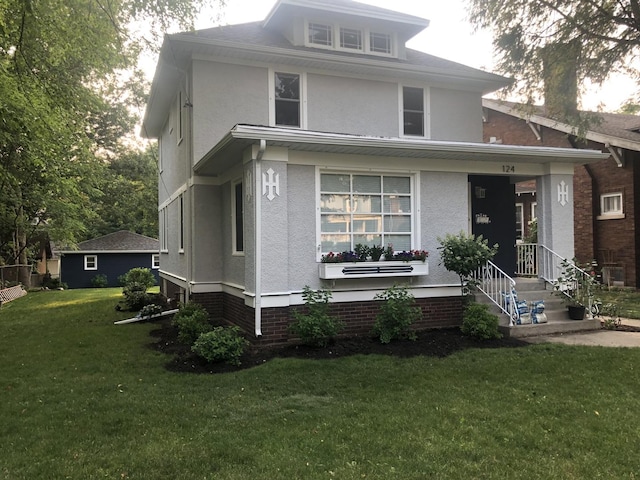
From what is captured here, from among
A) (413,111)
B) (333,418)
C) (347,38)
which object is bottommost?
(333,418)

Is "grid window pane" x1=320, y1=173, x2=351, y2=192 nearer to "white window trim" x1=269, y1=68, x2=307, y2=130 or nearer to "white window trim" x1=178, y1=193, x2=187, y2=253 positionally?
"white window trim" x1=269, y1=68, x2=307, y2=130

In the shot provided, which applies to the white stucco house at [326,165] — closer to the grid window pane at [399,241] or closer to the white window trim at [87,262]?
the grid window pane at [399,241]

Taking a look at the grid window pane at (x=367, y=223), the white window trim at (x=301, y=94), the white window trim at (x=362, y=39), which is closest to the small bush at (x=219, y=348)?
the grid window pane at (x=367, y=223)

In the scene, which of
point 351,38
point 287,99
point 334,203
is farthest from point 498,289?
point 351,38

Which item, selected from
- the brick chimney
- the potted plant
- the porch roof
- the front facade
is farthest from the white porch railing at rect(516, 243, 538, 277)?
the front facade

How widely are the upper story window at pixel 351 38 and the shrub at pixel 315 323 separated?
661 cm

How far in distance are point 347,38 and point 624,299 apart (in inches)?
397

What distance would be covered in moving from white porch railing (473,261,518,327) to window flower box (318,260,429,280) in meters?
1.13

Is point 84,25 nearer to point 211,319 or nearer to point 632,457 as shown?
point 211,319

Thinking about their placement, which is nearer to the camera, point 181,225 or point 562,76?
point 562,76

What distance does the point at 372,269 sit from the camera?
27.0ft

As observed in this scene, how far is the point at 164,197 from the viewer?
52.0 ft

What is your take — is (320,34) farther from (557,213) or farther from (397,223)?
(557,213)

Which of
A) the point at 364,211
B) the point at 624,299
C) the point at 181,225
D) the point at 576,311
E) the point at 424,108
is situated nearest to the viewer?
the point at 364,211
